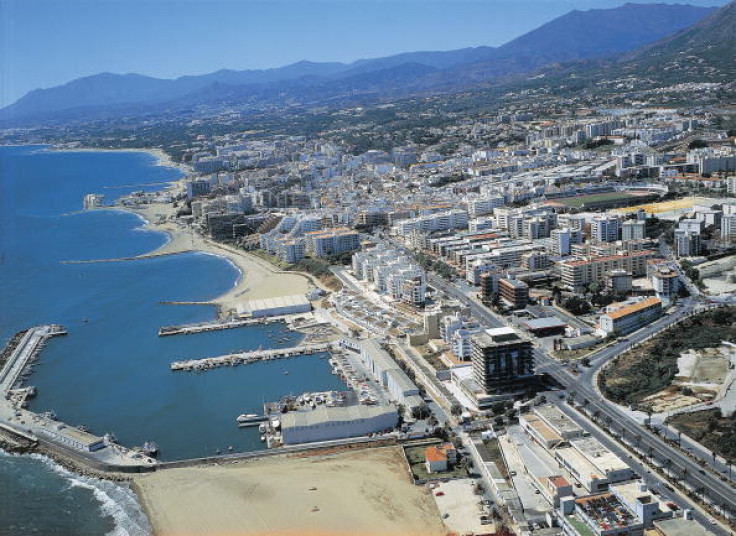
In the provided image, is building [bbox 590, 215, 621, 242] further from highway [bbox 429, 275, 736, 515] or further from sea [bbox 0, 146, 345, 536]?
sea [bbox 0, 146, 345, 536]

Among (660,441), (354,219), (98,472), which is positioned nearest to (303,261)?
(354,219)

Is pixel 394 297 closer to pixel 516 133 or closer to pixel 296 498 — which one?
pixel 296 498

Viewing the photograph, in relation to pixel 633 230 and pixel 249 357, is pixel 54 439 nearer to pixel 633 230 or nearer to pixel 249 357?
pixel 249 357

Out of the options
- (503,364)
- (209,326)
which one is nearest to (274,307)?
(209,326)

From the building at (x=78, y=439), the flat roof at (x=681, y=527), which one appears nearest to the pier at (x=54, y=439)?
the building at (x=78, y=439)

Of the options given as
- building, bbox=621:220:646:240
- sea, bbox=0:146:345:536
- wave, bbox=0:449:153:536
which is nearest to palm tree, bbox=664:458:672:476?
sea, bbox=0:146:345:536
